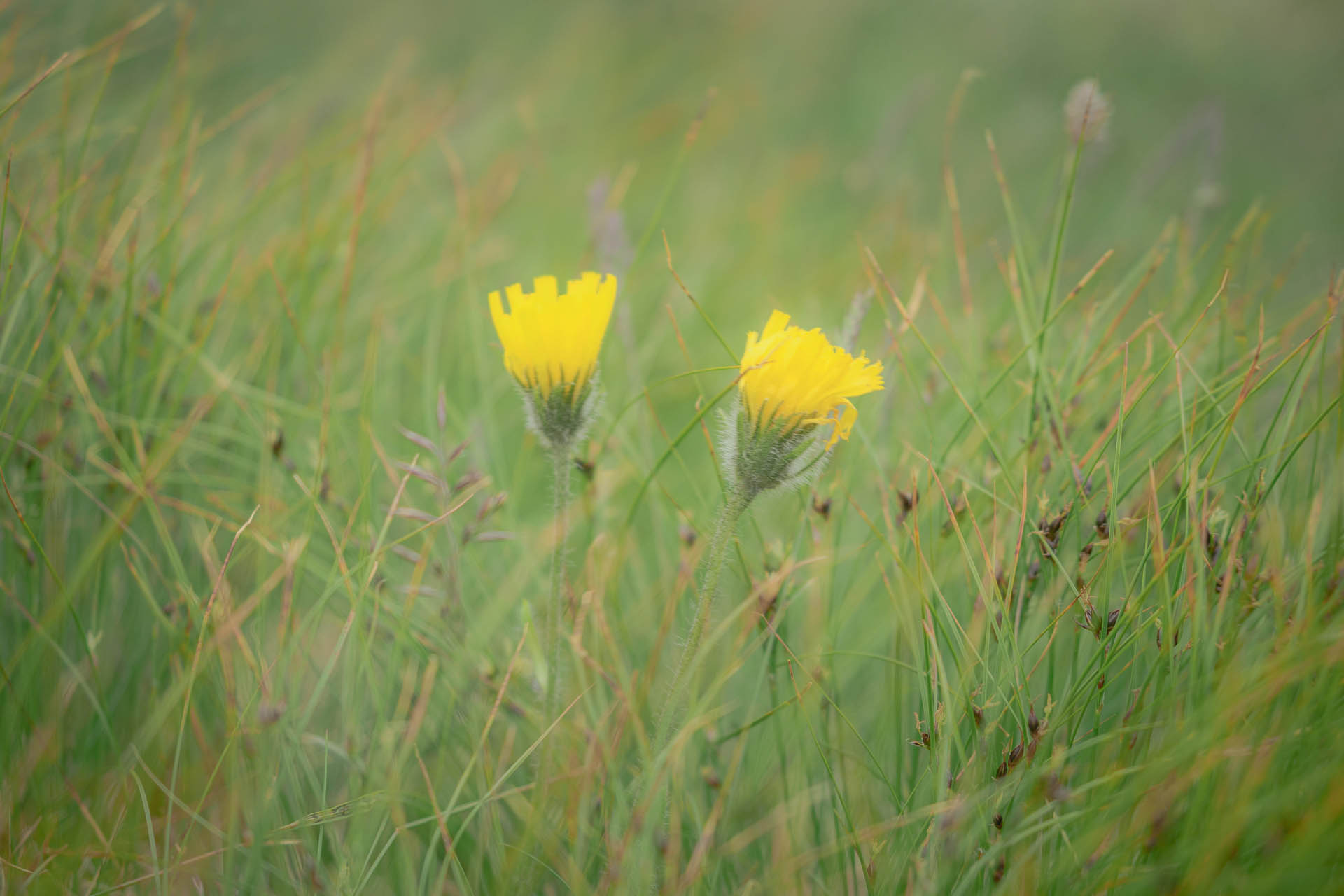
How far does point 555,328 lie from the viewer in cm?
98

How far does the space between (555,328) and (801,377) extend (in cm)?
33

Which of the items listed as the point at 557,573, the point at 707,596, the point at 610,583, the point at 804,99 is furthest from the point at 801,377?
the point at 804,99

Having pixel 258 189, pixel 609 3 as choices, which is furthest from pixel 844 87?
pixel 258 189

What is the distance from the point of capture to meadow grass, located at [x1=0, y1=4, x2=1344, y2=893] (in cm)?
97

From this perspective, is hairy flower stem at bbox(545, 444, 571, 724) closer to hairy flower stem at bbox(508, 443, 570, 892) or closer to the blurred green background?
hairy flower stem at bbox(508, 443, 570, 892)

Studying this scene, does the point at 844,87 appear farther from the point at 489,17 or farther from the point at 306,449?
the point at 306,449

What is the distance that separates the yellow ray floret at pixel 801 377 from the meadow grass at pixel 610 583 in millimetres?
59

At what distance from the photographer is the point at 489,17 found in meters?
4.39

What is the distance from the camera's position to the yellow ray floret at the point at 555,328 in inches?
37.9

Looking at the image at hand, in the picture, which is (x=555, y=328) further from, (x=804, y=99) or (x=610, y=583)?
(x=804, y=99)

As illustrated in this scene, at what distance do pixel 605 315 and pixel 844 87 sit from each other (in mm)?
3980

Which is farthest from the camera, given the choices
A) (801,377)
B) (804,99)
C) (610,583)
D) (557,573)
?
(804,99)

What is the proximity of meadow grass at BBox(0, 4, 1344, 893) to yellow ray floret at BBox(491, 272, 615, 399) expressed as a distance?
0.50 feet

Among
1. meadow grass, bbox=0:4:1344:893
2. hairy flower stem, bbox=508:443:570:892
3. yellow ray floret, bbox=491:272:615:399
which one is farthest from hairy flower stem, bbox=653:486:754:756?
yellow ray floret, bbox=491:272:615:399
